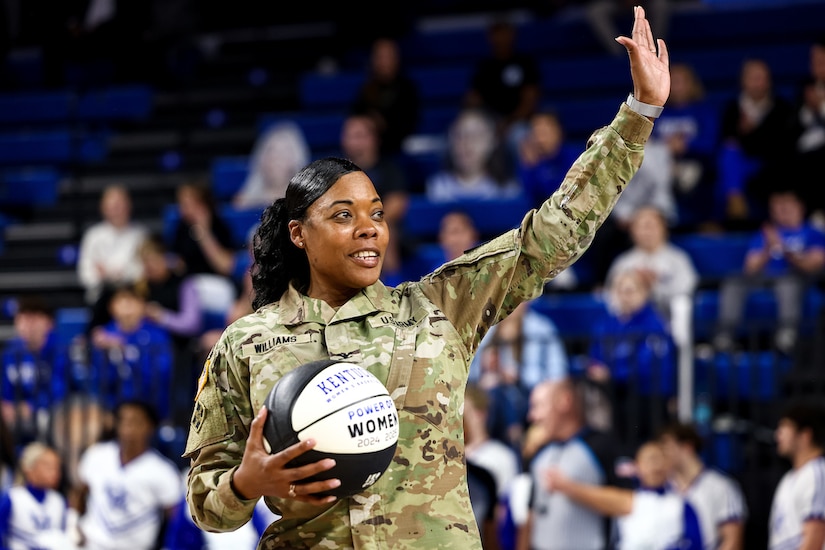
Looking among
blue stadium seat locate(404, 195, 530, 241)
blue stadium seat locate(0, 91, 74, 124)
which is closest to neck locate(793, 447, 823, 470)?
blue stadium seat locate(404, 195, 530, 241)

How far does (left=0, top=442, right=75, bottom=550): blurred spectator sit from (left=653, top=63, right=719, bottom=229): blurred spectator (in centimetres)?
474

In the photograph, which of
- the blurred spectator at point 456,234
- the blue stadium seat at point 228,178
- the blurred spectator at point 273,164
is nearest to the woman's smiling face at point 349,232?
the blurred spectator at point 456,234

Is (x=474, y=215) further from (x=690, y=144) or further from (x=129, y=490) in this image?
(x=129, y=490)

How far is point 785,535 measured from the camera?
692cm

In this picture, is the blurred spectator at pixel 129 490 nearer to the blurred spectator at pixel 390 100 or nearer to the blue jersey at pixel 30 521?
the blue jersey at pixel 30 521

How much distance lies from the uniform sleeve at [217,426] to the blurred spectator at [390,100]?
24.9 ft

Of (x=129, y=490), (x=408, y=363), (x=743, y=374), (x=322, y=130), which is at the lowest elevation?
(x=129, y=490)

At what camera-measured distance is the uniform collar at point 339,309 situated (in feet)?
10.8

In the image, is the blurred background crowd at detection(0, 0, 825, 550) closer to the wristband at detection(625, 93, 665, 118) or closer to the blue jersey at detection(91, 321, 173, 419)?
the blue jersey at detection(91, 321, 173, 419)

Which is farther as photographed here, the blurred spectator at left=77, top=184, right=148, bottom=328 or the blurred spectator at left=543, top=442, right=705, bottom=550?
the blurred spectator at left=77, top=184, right=148, bottom=328

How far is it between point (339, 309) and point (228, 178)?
344 inches

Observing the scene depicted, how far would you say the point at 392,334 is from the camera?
10.7 feet

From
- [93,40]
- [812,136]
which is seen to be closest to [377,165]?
[812,136]

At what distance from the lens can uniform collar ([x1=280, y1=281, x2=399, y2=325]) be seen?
3.30 meters
